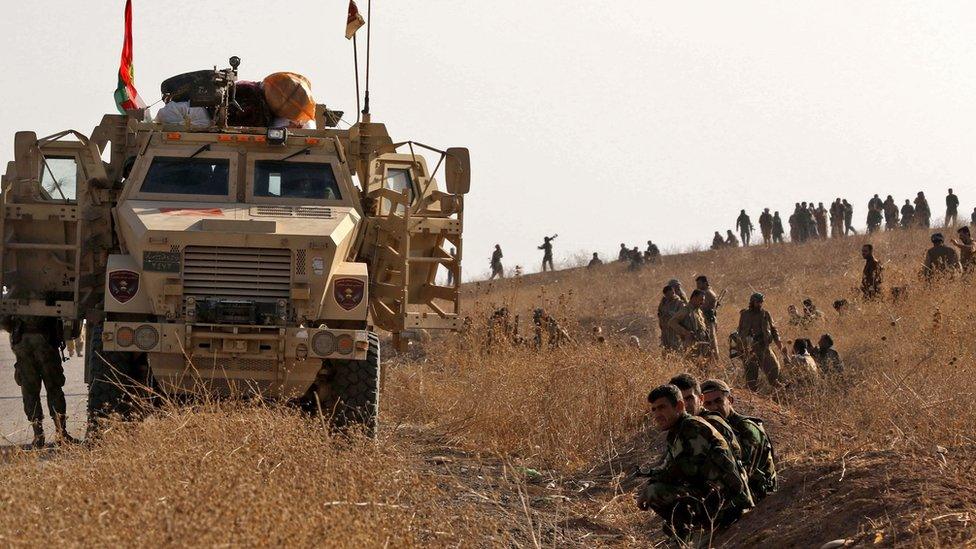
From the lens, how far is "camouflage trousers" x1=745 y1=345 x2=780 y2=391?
1644 cm

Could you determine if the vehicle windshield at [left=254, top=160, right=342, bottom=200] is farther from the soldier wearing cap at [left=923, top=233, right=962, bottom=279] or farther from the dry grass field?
the soldier wearing cap at [left=923, top=233, right=962, bottom=279]

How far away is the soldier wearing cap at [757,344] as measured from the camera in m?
16.5

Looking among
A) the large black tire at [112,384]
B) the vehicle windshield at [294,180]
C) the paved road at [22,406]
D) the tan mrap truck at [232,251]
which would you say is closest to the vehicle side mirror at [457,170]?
the tan mrap truck at [232,251]

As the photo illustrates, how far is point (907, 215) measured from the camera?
42281mm

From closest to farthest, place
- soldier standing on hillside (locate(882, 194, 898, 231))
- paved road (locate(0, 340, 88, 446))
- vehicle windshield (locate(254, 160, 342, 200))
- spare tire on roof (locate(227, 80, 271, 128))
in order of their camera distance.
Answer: vehicle windshield (locate(254, 160, 342, 200)) < paved road (locate(0, 340, 88, 446)) < spare tire on roof (locate(227, 80, 271, 128)) < soldier standing on hillside (locate(882, 194, 898, 231))

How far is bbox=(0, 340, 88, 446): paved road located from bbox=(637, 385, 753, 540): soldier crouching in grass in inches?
164

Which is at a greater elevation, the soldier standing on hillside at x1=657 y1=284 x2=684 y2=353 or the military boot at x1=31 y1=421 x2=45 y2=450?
the soldier standing on hillside at x1=657 y1=284 x2=684 y2=353

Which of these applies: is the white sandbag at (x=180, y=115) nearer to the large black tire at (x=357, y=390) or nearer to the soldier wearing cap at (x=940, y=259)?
the large black tire at (x=357, y=390)

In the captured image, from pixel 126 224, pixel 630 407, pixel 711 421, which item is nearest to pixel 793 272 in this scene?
pixel 630 407

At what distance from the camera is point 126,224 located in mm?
11633

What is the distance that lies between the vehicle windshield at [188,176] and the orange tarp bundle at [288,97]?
3.93ft

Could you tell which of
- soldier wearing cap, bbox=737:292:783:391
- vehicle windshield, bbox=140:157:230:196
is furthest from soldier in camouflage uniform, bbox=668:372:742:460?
soldier wearing cap, bbox=737:292:783:391

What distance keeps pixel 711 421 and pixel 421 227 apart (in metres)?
5.23

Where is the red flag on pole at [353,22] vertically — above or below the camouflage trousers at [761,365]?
above
